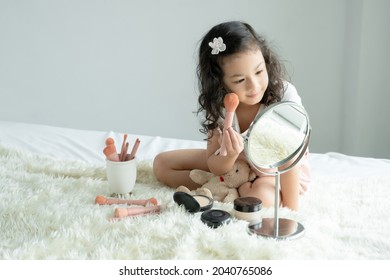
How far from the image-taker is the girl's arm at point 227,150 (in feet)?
3.63

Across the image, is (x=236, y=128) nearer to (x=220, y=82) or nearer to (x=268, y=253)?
(x=220, y=82)

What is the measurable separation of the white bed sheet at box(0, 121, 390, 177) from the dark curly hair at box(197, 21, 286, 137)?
338 millimetres

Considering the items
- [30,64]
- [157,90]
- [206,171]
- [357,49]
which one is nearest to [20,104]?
[30,64]

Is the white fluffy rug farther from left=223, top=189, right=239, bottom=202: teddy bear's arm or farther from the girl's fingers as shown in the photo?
the girl's fingers

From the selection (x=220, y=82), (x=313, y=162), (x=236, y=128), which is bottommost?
(x=313, y=162)

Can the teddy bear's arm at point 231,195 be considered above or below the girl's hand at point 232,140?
below

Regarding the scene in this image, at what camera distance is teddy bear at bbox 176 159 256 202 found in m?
1.28

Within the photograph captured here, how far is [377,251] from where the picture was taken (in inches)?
39.9

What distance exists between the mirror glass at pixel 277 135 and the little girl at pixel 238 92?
101 millimetres

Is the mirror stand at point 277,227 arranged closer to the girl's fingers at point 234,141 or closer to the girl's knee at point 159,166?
the girl's fingers at point 234,141

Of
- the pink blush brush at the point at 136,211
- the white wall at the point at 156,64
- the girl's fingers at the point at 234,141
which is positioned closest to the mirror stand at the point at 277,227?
the girl's fingers at the point at 234,141

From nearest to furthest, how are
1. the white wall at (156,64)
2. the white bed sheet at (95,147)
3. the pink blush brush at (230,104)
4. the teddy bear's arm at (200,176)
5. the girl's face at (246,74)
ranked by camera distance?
the pink blush brush at (230,104) < the girl's face at (246,74) < the teddy bear's arm at (200,176) < the white bed sheet at (95,147) < the white wall at (156,64)

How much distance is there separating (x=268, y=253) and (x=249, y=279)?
0.23 ft

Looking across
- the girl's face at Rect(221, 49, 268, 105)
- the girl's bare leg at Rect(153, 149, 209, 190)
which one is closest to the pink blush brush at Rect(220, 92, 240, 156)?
the girl's face at Rect(221, 49, 268, 105)
